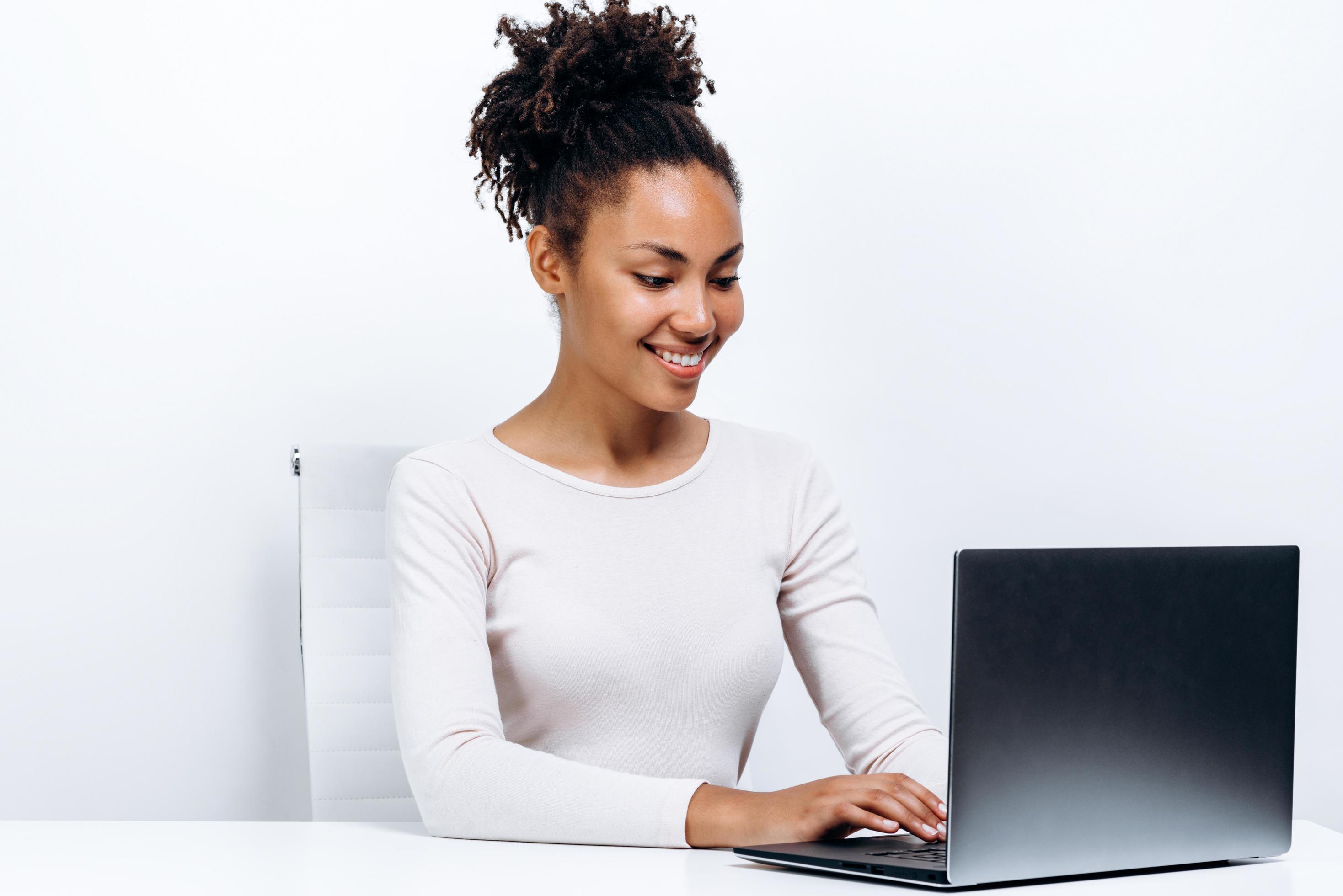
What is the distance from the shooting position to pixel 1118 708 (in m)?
0.88

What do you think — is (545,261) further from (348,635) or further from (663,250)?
(348,635)

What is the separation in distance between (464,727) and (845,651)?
516 mm

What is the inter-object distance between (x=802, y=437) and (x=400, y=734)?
1319 millimetres

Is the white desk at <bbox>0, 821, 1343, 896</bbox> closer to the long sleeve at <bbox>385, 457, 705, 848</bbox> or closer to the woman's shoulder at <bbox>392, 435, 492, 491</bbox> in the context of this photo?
the long sleeve at <bbox>385, 457, 705, 848</bbox>

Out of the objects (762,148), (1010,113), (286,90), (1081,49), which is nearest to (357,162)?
(286,90)

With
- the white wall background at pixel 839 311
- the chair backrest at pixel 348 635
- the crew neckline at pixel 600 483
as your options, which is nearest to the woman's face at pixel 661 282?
the crew neckline at pixel 600 483

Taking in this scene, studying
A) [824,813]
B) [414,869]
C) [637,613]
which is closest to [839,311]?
[637,613]

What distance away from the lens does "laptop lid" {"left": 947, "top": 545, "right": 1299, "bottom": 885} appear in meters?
0.83

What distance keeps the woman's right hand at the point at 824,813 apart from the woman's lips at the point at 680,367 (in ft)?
1.81

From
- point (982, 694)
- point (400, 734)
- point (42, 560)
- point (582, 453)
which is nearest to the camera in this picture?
point (982, 694)

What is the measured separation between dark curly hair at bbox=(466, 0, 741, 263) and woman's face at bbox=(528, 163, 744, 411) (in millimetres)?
30

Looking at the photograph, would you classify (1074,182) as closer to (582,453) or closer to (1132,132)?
(1132,132)

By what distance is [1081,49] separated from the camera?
2.41 m

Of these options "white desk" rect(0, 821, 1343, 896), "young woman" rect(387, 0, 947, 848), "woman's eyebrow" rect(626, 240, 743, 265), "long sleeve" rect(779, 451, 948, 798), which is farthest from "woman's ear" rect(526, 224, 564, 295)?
"white desk" rect(0, 821, 1343, 896)
